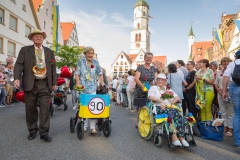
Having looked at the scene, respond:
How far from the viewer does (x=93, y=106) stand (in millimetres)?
4352

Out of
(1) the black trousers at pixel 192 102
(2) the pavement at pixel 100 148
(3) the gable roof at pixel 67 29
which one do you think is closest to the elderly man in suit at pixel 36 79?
(2) the pavement at pixel 100 148

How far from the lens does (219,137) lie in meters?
4.61

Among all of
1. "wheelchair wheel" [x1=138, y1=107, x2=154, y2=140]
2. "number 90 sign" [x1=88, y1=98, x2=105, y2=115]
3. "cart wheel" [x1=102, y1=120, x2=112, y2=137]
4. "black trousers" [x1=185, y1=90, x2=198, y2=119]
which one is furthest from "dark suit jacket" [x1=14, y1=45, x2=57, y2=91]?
"black trousers" [x1=185, y1=90, x2=198, y2=119]

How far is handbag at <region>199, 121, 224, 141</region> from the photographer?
181 inches

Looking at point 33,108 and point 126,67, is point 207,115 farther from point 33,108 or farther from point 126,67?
point 126,67

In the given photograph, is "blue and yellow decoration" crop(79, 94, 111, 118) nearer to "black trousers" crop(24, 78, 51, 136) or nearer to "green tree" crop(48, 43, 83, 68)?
"black trousers" crop(24, 78, 51, 136)

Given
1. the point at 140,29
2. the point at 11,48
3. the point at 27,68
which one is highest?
the point at 140,29

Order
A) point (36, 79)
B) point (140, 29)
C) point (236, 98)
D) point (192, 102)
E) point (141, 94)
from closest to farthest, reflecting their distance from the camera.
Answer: point (236, 98) → point (36, 79) → point (141, 94) → point (192, 102) → point (140, 29)

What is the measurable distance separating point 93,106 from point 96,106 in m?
0.07

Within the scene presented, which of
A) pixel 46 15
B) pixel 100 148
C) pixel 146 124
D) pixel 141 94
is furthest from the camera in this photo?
pixel 46 15

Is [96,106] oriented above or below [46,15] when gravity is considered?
below

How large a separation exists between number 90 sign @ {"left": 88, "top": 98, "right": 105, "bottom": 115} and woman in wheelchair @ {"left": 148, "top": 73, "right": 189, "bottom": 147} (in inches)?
42.6

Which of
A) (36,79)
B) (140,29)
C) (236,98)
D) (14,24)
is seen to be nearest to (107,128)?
(36,79)

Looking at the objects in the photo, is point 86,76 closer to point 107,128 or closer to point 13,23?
point 107,128
